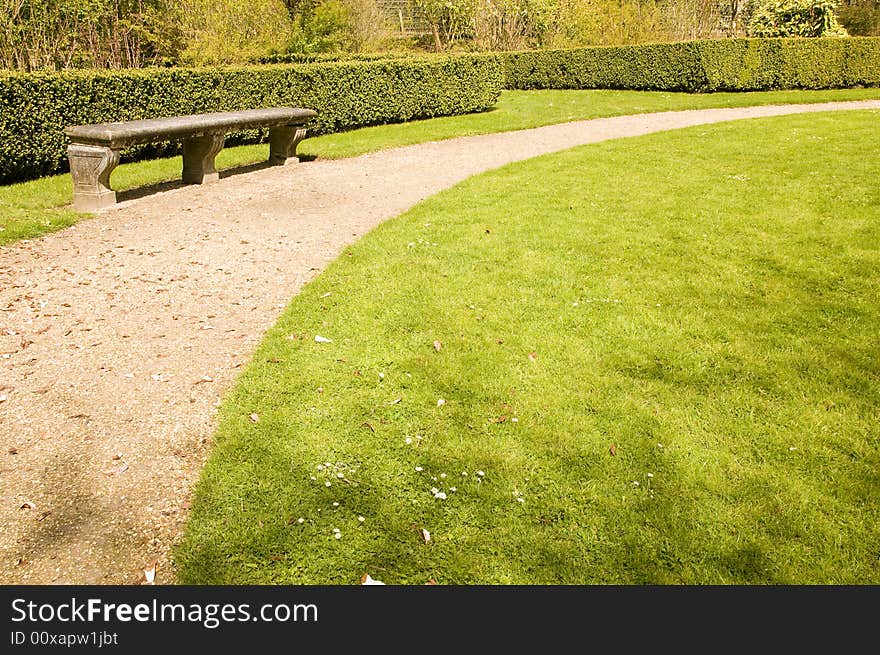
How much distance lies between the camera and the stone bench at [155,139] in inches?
293

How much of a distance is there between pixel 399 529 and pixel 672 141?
10.5 metres

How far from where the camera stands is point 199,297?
17.7ft

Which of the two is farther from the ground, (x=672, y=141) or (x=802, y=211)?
(x=672, y=141)

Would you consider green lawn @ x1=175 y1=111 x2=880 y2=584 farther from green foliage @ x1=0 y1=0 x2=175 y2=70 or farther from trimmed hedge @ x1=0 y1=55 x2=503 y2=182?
green foliage @ x1=0 y1=0 x2=175 y2=70

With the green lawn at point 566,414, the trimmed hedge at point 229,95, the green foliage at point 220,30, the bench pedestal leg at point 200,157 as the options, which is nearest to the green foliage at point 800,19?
the trimmed hedge at point 229,95

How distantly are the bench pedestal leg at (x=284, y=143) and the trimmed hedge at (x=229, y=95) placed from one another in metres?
1.87

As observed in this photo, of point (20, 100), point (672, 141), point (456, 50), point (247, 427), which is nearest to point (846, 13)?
point (456, 50)

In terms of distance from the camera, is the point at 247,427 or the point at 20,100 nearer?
the point at 247,427

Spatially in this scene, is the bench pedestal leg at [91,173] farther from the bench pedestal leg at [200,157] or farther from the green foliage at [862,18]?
the green foliage at [862,18]

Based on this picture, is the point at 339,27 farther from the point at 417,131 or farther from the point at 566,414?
the point at 566,414

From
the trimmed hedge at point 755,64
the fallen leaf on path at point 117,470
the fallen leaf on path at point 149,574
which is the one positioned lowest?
the fallen leaf on path at point 149,574

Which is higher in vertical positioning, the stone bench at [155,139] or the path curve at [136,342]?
the stone bench at [155,139]

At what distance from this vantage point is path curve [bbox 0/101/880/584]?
289 centimetres

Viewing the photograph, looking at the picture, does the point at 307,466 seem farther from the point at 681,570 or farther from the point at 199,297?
the point at 199,297
